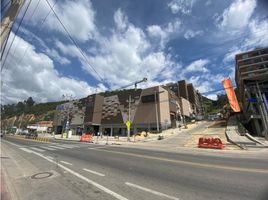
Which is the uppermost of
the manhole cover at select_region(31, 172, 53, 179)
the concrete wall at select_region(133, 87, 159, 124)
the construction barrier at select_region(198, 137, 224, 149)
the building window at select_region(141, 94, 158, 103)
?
the building window at select_region(141, 94, 158, 103)

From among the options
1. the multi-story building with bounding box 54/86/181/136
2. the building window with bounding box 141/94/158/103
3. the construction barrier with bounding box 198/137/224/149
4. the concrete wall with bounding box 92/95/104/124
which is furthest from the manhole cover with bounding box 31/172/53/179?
the concrete wall with bounding box 92/95/104/124

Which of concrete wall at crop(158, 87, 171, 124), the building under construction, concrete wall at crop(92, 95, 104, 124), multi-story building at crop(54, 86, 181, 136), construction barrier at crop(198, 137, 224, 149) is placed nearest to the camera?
construction barrier at crop(198, 137, 224, 149)

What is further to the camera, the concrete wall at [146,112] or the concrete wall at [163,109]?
the concrete wall at [146,112]

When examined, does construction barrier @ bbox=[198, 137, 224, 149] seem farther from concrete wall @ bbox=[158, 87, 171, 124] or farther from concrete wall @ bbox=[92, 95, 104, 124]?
concrete wall @ bbox=[92, 95, 104, 124]

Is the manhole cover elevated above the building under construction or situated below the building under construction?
below

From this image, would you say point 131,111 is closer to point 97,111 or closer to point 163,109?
point 163,109

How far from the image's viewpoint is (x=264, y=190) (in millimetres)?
5070

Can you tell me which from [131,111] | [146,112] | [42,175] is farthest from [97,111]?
[42,175]

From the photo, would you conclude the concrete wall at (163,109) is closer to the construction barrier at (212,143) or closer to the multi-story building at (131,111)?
the multi-story building at (131,111)

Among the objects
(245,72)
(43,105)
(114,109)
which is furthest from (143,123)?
(43,105)

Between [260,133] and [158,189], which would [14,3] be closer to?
[158,189]

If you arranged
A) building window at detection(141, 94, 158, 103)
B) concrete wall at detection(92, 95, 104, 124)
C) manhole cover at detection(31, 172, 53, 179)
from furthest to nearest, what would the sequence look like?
concrete wall at detection(92, 95, 104, 124), building window at detection(141, 94, 158, 103), manhole cover at detection(31, 172, 53, 179)

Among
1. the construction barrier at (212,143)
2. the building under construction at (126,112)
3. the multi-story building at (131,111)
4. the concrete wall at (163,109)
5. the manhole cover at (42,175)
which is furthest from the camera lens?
the building under construction at (126,112)

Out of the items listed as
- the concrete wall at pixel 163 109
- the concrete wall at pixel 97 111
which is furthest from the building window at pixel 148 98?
the concrete wall at pixel 97 111
